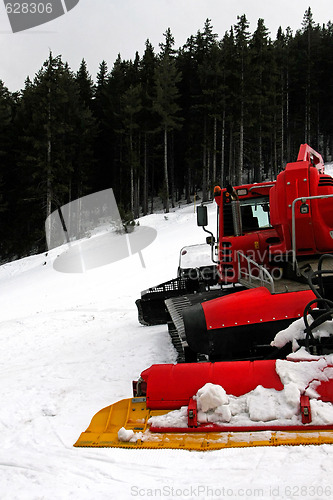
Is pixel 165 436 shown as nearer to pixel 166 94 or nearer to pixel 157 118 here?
pixel 166 94

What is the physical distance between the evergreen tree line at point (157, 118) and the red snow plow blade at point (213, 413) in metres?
20.1

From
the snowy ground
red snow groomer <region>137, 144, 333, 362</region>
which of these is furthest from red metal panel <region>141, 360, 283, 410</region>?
red snow groomer <region>137, 144, 333, 362</region>

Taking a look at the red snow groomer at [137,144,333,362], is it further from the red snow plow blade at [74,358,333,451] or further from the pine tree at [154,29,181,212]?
the pine tree at [154,29,181,212]

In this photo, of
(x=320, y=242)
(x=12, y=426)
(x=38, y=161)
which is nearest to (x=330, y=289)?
(x=320, y=242)

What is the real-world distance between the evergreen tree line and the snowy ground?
15414 mm

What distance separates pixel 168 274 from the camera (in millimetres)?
14914

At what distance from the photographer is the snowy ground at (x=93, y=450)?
9.75 ft

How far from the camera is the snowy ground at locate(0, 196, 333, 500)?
2973 millimetres

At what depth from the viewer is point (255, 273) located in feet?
21.9

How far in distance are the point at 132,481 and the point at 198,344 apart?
189cm

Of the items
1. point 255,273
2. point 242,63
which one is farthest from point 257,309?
point 242,63

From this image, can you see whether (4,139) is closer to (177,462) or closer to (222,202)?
(222,202)

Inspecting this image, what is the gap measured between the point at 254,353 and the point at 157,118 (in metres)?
31.3

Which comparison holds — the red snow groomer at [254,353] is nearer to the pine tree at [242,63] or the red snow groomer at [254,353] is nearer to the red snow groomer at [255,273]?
the red snow groomer at [255,273]
